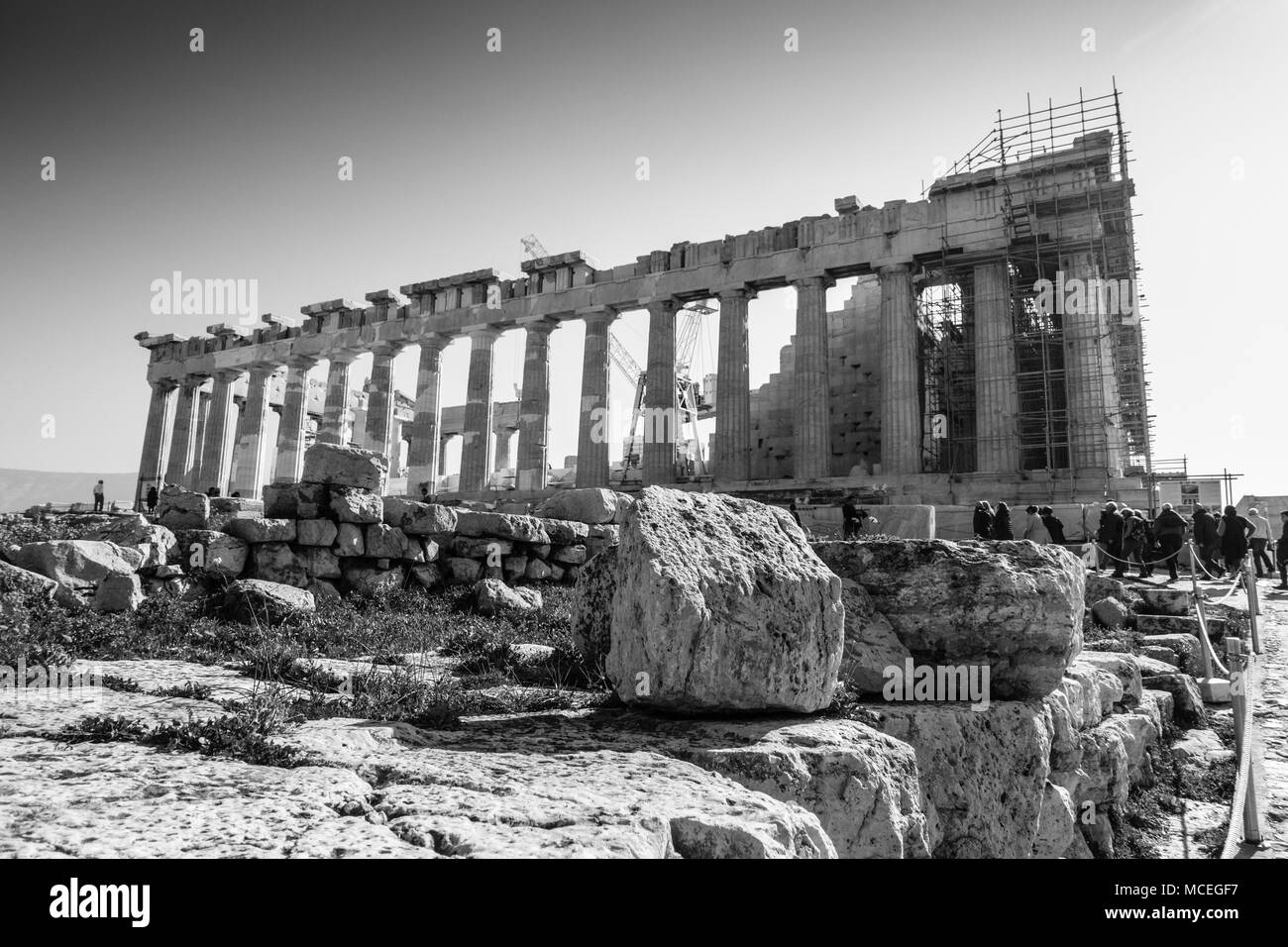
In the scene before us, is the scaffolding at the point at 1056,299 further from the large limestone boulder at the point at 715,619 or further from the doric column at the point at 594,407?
the large limestone boulder at the point at 715,619

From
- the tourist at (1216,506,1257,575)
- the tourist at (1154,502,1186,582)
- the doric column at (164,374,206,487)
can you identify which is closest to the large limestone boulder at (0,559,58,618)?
the tourist at (1154,502,1186,582)

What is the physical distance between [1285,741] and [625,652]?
5.36m

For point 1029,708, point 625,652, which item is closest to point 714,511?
point 625,652

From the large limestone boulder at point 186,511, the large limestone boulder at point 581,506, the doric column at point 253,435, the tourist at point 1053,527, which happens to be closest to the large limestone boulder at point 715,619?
the large limestone boulder at point 186,511

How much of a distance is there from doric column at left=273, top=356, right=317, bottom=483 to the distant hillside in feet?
391

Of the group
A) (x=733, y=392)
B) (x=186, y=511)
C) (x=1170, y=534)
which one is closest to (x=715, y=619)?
(x=186, y=511)

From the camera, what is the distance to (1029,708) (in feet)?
13.4

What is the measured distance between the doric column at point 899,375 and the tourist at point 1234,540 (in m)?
9.01

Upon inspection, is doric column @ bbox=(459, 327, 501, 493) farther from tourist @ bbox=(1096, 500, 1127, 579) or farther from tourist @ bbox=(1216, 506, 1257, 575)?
tourist @ bbox=(1216, 506, 1257, 575)

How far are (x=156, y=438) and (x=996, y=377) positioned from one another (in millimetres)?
36426

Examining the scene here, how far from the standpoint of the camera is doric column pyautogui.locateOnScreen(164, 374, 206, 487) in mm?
37500
